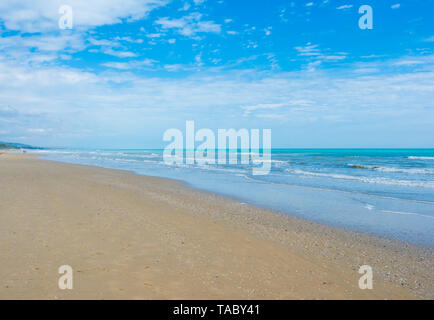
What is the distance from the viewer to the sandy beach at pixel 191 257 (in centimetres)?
479

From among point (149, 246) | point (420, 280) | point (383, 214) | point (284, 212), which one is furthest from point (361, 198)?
point (149, 246)

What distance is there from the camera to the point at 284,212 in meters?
11.6

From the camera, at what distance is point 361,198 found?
1504 cm

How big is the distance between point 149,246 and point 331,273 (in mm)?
3908

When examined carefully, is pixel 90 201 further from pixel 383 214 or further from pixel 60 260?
pixel 383 214

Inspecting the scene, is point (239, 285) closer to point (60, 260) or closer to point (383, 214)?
point (60, 260)

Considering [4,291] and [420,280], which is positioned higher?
[4,291]

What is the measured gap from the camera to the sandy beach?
4.79 meters

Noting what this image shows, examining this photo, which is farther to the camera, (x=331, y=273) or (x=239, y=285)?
(x=331, y=273)

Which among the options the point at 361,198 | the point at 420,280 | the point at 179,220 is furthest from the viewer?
the point at 361,198

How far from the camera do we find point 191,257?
20.3 feet
